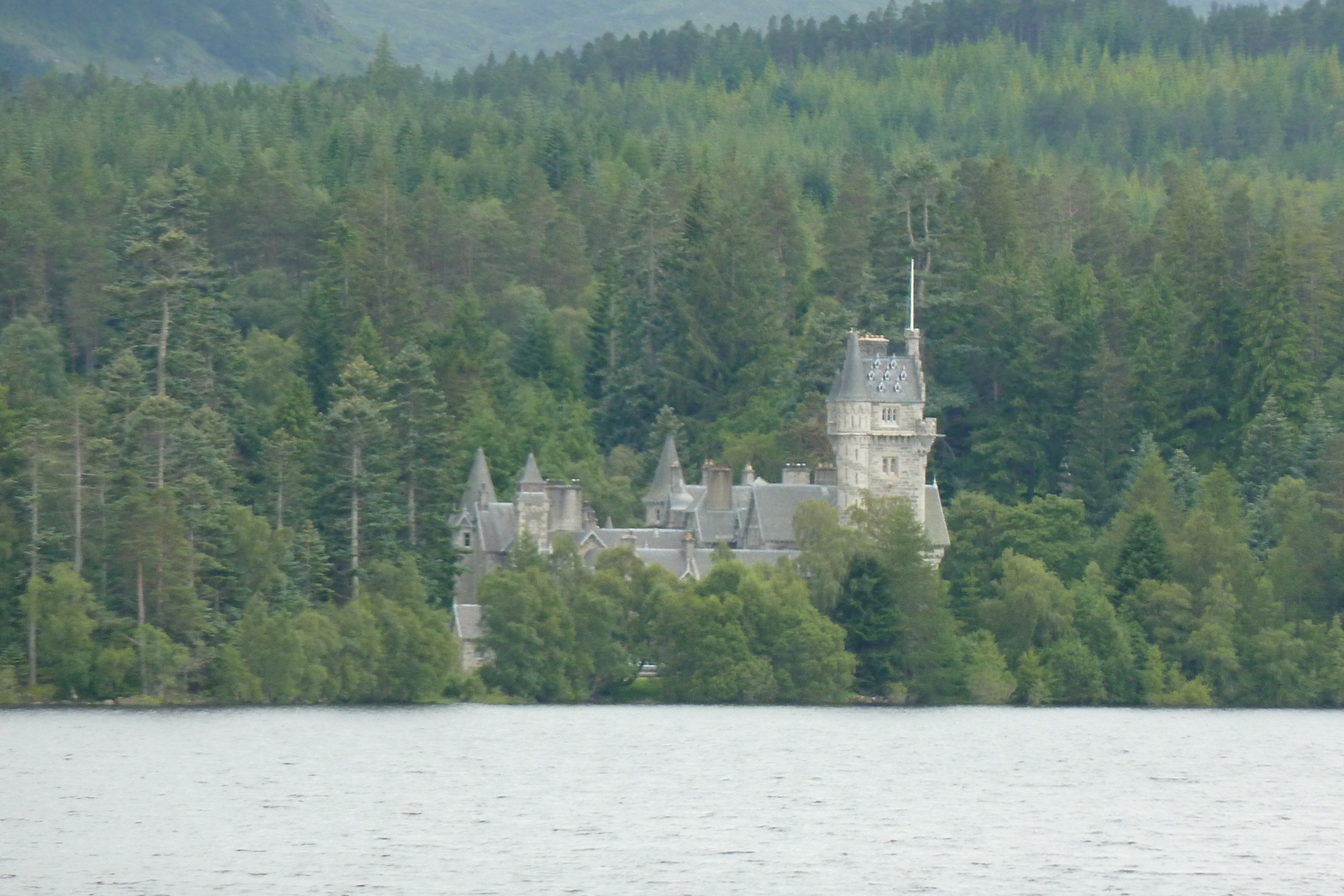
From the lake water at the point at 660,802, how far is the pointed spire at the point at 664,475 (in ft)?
82.4

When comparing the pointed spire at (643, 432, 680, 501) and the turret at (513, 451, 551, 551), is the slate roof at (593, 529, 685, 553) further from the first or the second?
the pointed spire at (643, 432, 680, 501)

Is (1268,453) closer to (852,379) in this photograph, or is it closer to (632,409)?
(852,379)

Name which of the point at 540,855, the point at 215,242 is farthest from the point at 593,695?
the point at 215,242

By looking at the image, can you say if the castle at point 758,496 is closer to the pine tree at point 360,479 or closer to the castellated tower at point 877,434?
the castellated tower at point 877,434

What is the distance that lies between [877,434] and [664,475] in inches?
428

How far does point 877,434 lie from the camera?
340 ft

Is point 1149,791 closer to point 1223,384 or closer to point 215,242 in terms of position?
point 1223,384

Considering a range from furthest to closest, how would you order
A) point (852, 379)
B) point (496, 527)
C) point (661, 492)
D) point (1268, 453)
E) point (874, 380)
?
point (661, 492), point (1268, 453), point (874, 380), point (852, 379), point (496, 527)

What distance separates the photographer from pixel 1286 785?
218 feet

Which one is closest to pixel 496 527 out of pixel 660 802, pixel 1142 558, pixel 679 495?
pixel 679 495

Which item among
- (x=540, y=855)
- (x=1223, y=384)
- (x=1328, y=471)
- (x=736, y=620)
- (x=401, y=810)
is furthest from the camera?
(x=1223, y=384)

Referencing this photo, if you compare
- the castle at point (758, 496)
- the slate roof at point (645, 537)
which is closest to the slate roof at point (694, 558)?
the castle at point (758, 496)

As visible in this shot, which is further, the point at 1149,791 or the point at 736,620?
the point at 736,620

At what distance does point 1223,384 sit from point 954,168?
36571 mm
